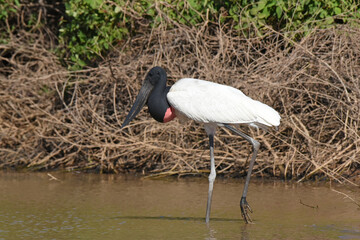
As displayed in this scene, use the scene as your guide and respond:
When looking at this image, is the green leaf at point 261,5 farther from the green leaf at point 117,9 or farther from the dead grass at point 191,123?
the green leaf at point 117,9

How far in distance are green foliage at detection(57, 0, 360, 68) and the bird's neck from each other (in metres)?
2.43

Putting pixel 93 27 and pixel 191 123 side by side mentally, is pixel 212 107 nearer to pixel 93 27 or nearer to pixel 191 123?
pixel 191 123

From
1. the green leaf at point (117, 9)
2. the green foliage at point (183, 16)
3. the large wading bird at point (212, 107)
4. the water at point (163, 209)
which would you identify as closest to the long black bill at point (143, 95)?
the large wading bird at point (212, 107)

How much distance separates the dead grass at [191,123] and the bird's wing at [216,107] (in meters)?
1.73

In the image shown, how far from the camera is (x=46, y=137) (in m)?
8.94

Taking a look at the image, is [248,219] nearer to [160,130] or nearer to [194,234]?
[194,234]

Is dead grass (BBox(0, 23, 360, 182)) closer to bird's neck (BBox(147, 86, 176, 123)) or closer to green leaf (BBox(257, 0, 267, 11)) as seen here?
green leaf (BBox(257, 0, 267, 11))

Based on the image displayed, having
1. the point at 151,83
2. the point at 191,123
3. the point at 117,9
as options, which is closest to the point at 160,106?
the point at 151,83

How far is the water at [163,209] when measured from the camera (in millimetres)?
5586

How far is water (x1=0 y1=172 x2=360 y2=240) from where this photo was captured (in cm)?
559

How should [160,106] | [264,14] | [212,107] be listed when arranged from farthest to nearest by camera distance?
[264,14] < [160,106] < [212,107]

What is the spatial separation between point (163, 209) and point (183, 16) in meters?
3.21

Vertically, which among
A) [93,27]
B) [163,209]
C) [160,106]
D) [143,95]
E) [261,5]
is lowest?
[163,209]

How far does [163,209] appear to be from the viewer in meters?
6.62
